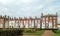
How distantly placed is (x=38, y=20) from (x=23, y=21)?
4.16 m

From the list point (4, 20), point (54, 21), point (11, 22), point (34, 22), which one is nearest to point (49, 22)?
point (54, 21)

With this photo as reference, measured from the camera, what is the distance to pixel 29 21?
146ft

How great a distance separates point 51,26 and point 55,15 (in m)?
3.33

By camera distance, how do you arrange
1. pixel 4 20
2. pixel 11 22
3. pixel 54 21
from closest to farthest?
pixel 4 20 < pixel 11 22 < pixel 54 21

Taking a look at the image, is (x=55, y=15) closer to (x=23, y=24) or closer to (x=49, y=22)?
(x=49, y=22)

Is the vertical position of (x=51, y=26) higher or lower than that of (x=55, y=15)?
lower

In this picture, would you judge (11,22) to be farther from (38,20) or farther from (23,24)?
(38,20)

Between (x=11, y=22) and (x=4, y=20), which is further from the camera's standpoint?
(x=11, y=22)

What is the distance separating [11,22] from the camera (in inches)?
1693

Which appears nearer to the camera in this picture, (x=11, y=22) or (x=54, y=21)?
(x=11, y=22)

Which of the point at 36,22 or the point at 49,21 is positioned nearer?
the point at 36,22

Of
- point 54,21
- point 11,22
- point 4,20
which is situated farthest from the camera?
point 54,21

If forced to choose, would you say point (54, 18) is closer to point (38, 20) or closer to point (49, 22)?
point (49, 22)

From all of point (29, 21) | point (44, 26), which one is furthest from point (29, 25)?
point (44, 26)
